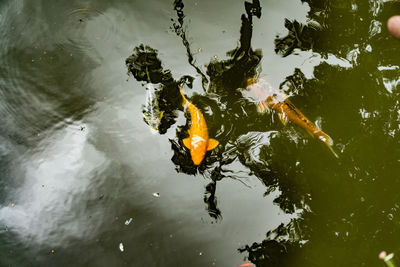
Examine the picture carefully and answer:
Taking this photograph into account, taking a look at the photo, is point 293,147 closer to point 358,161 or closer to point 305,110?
point 305,110

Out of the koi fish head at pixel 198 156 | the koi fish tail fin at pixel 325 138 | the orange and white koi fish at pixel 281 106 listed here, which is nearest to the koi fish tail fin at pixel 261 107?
the orange and white koi fish at pixel 281 106

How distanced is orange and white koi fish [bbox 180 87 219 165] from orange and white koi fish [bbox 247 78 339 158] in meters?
0.49

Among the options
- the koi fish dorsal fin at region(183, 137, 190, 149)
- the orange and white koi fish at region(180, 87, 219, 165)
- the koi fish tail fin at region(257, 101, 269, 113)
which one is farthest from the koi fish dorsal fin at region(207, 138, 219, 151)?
the koi fish tail fin at region(257, 101, 269, 113)

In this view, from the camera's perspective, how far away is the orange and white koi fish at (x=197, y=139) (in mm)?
2410

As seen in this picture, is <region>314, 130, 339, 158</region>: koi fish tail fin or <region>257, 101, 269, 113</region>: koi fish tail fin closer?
<region>314, 130, 339, 158</region>: koi fish tail fin

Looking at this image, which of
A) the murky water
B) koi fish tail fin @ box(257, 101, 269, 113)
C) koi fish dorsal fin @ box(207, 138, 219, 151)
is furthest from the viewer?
koi fish tail fin @ box(257, 101, 269, 113)

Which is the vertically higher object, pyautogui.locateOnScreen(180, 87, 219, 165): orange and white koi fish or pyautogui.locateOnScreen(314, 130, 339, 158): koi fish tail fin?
pyautogui.locateOnScreen(180, 87, 219, 165): orange and white koi fish

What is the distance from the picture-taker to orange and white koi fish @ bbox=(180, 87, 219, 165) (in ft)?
7.91

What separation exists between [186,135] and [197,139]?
0.45 ft

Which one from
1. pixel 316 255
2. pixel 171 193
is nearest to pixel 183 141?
pixel 171 193

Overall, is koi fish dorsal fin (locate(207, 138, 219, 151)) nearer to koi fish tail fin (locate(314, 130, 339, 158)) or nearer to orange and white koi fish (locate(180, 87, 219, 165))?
orange and white koi fish (locate(180, 87, 219, 165))

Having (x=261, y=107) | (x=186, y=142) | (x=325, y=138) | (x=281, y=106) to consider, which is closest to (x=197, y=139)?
(x=186, y=142)

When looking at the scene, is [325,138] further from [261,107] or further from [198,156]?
[198,156]

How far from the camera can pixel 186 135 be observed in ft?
8.28
